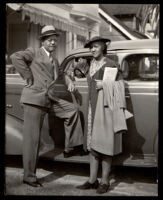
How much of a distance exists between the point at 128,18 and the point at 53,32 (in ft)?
59.4

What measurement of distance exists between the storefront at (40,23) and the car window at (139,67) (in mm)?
2526

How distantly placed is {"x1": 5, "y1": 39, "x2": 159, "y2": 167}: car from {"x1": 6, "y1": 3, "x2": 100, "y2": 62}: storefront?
7.96 feet

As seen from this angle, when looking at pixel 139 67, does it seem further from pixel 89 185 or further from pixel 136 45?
pixel 89 185

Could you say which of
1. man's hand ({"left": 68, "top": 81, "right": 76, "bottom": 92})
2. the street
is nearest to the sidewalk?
the street

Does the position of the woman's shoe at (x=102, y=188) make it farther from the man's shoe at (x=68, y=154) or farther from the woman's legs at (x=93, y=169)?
the man's shoe at (x=68, y=154)

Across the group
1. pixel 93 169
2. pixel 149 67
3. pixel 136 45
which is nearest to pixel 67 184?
pixel 93 169

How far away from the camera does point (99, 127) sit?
4.31m

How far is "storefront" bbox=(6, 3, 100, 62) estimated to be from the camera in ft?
31.1

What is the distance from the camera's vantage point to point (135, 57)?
4996 millimetres

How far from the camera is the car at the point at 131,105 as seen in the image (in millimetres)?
4738

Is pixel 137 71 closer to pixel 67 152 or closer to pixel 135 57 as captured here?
pixel 135 57

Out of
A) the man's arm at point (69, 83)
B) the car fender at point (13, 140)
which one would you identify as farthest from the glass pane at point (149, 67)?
the car fender at point (13, 140)

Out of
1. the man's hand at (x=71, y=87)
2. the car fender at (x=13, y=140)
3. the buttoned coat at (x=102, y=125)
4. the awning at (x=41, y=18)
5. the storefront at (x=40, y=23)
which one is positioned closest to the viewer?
the buttoned coat at (x=102, y=125)
